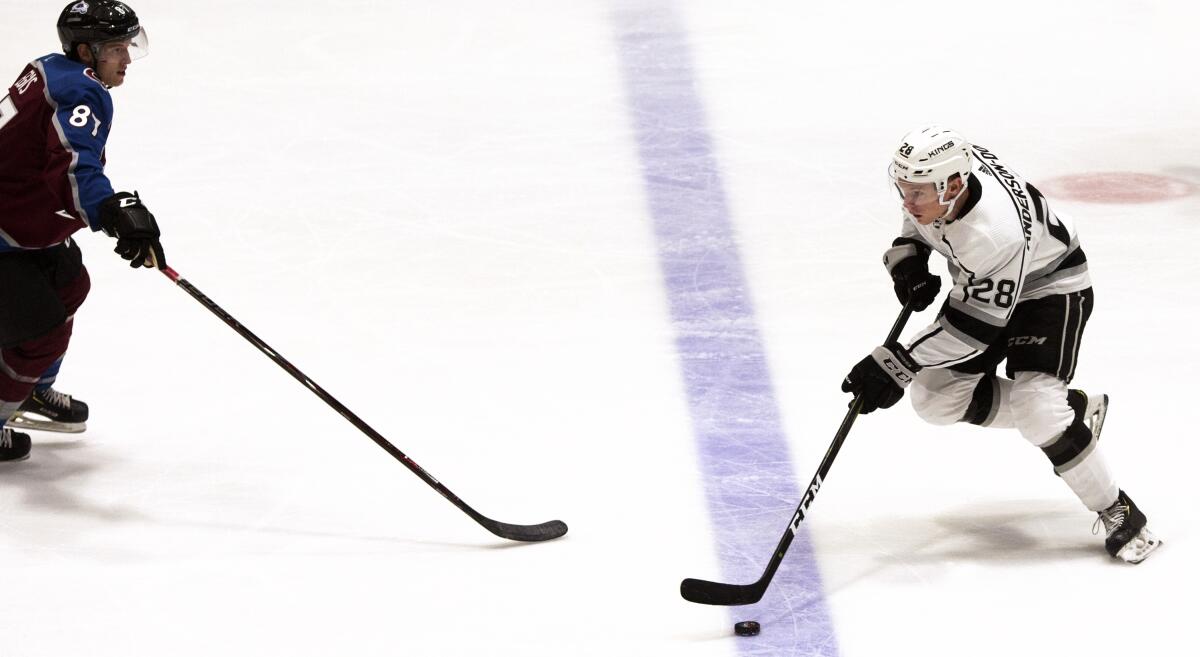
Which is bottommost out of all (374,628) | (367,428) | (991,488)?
(991,488)

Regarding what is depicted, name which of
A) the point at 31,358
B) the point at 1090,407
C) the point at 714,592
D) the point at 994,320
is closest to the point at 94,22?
the point at 31,358

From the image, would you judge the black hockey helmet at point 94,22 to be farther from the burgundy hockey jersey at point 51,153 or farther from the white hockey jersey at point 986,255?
the white hockey jersey at point 986,255

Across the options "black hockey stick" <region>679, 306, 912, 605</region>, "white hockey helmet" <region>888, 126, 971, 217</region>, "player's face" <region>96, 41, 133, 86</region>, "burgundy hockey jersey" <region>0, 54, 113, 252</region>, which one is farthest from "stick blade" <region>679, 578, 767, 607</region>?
"player's face" <region>96, 41, 133, 86</region>

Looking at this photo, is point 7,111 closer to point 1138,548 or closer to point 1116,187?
point 1138,548

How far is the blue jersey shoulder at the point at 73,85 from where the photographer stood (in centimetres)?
339

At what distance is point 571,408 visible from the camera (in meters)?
4.07

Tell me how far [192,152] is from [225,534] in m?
2.22

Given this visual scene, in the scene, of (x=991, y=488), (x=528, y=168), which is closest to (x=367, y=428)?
(x=991, y=488)

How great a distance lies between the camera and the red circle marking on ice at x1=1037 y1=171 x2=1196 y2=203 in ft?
16.5

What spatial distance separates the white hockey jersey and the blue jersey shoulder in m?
1.87

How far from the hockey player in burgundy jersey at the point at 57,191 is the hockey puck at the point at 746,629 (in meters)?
1.51

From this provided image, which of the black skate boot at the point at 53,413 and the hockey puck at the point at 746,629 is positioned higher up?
the black skate boot at the point at 53,413

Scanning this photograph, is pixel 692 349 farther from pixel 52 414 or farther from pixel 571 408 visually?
pixel 52 414

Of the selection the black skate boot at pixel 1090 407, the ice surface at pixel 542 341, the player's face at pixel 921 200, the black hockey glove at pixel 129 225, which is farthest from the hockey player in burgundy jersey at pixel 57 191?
Result: the black skate boot at pixel 1090 407
